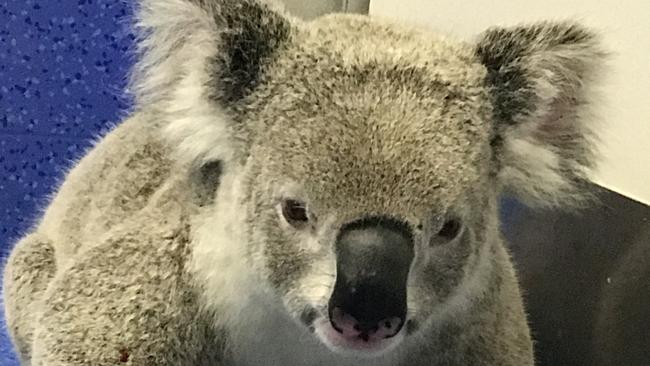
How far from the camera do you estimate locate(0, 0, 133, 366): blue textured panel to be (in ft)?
9.14

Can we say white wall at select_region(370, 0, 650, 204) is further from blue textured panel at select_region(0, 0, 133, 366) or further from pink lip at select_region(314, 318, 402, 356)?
blue textured panel at select_region(0, 0, 133, 366)

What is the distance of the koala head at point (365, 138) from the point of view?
1229 mm

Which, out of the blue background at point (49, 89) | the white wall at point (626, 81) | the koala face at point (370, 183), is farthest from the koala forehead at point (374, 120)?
the blue background at point (49, 89)

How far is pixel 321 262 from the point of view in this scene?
1.26m

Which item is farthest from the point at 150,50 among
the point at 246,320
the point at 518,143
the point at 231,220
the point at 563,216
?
the point at 563,216

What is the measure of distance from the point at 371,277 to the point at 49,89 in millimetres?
1808

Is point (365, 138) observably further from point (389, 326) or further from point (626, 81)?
point (626, 81)

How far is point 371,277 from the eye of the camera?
47.2 inches

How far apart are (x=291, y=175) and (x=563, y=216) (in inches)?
40.2

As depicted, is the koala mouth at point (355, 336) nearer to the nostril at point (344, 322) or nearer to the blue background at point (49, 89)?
the nostril at point (344, 322)

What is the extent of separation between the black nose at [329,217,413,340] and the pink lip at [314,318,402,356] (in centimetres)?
1

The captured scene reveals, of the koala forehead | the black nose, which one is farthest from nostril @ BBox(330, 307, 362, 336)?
the koala forehead

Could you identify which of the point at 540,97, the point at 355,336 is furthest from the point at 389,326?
the point at 540,97

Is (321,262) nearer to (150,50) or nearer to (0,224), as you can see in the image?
(150,50)
